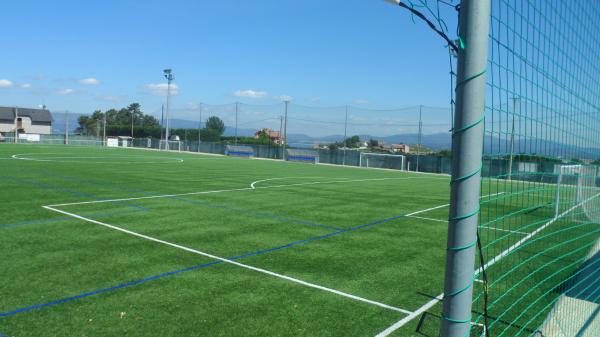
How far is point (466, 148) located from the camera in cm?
210

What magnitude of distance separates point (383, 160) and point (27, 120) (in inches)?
3044

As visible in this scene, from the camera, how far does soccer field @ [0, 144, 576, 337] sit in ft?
15.1

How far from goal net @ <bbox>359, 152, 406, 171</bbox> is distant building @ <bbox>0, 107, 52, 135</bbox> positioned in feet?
224

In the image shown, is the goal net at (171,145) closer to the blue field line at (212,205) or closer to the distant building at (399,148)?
the distant building at (399,148)

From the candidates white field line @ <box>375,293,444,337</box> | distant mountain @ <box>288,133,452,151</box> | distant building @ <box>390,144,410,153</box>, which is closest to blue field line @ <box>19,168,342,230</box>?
white field line @ <box>375,293,444,337</box>

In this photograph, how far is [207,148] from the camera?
54594mm

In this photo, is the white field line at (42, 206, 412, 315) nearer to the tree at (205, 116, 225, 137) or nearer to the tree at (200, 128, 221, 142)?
the tree at (200, 128, 221, 142)

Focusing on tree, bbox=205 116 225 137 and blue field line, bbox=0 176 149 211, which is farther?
tree, bbox=205 116 225 137

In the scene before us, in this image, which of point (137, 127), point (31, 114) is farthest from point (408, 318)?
point (31, 114)

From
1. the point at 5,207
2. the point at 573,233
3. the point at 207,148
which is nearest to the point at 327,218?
the point at 573,233

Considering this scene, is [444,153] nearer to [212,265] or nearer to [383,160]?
[383,160]

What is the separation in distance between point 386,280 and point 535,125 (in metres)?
2.93

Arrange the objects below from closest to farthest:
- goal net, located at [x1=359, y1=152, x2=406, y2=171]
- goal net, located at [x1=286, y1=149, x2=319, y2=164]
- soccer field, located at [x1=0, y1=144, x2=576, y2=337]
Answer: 1. soccer field, located at [x1=0, y1=144, x2=576, y2=337]
2. goal net, located at [x1=359, y1=152, x2=406, y2=171]
3. goal net, located at [x1=286, y1=149, x2=319, y2=164]

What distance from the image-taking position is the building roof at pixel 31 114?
86312mm
